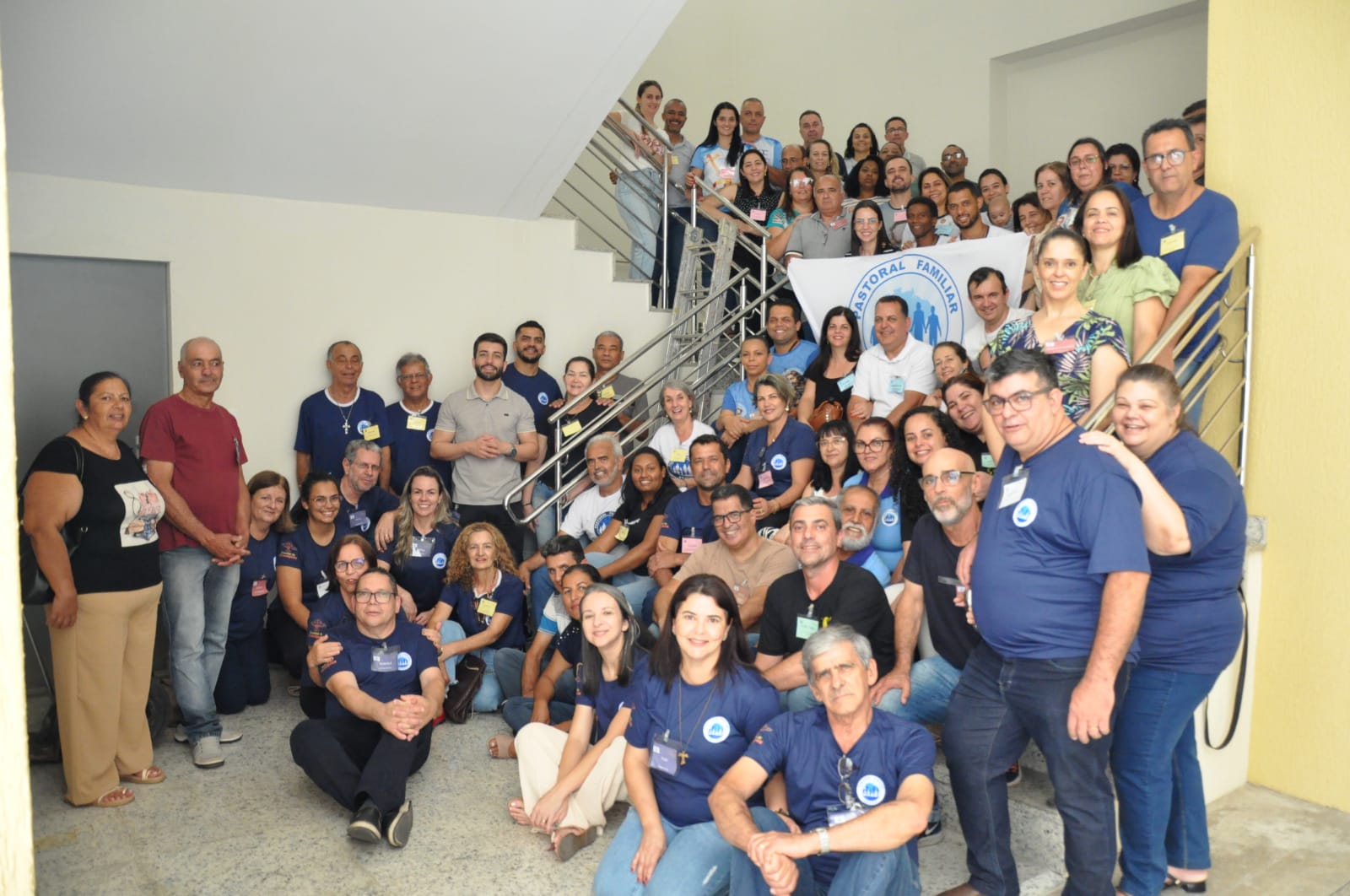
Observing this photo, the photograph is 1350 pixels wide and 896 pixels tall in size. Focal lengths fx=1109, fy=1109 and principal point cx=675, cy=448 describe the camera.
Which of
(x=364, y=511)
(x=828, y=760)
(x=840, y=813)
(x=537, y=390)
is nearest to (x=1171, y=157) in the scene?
(x=828, y=760)

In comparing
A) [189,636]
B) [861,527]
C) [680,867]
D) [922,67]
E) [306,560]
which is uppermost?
[922,67]

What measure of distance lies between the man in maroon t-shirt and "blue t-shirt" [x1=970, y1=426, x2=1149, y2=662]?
3196 millimetres

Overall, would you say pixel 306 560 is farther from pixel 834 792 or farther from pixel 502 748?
pixel 834 792

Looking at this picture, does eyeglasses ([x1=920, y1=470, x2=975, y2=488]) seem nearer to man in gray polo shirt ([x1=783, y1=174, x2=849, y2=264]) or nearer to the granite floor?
the granite floor

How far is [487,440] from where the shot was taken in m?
5.78

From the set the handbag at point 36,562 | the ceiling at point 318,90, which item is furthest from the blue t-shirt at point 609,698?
the ceiling at point 318,90

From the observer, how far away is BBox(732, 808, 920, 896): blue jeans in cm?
271

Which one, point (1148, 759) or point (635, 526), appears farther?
point (635, 526)

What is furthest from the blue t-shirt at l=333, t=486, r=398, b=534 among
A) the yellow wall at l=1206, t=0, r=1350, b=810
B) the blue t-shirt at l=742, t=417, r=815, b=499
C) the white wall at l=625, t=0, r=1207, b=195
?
the white wall at l=625, t=0, r=1207, b=195

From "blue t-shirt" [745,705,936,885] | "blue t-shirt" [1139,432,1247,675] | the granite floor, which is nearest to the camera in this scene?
"blue t-shirt" [745,705,936,885]

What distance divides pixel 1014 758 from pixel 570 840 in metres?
1.41

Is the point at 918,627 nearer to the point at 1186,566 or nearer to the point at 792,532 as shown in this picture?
the point at 792,532

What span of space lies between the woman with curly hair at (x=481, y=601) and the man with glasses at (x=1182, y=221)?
288cm

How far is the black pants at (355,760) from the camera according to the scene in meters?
3.72
